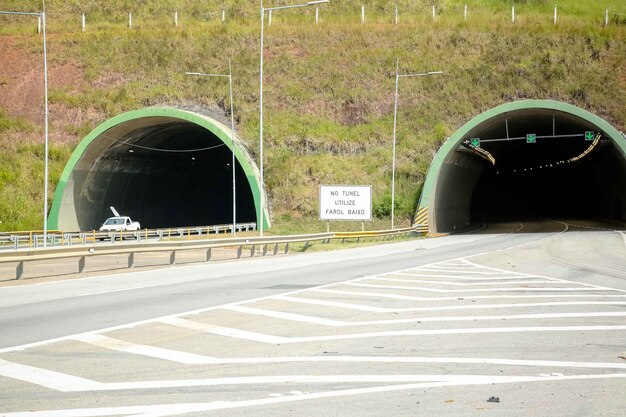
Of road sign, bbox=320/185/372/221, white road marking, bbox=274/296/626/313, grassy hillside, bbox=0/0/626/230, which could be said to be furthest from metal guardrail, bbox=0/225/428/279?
grassy hillside, bbox=0/0/626/230

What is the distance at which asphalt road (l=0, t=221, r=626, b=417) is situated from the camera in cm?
750

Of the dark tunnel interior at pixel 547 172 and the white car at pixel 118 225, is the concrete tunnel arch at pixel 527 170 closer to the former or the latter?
the dark tunnel interior at pixel 547 172

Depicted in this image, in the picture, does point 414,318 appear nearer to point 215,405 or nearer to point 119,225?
point 215,405

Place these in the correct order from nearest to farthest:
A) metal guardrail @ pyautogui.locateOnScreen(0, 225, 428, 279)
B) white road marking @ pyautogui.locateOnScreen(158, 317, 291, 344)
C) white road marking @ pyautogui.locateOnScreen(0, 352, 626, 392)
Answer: white road marking @ pyautogui.locateOnScreen(0, 352, 626, 392), white road marking @ pyautogui.locateOnScreen(158, 317, 291, 344), metal guardrail @ pyautogui.locateOnScreen(0, 225, 428, 279)

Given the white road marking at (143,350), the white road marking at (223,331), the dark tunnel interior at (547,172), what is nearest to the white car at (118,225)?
the dark tunnel interior at (547,172)

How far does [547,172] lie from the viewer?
91688 millimetres

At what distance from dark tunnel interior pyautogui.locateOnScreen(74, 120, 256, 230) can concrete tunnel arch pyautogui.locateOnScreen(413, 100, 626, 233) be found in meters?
15.1

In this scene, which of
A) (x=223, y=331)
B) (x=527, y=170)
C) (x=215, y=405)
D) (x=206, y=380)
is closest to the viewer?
(x=215, y=405)

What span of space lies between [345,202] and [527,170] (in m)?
49.6

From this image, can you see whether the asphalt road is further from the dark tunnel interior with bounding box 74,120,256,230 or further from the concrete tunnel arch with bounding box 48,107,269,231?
the dark tunnel interior with bounding box 74,120,256,230

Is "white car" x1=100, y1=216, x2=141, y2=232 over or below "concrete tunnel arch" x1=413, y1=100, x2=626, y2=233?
below

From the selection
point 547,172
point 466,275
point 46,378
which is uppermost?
point 547,172

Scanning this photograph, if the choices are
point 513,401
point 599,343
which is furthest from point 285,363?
point 599,343

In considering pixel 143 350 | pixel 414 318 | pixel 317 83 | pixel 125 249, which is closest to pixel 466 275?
pixel 414 318
